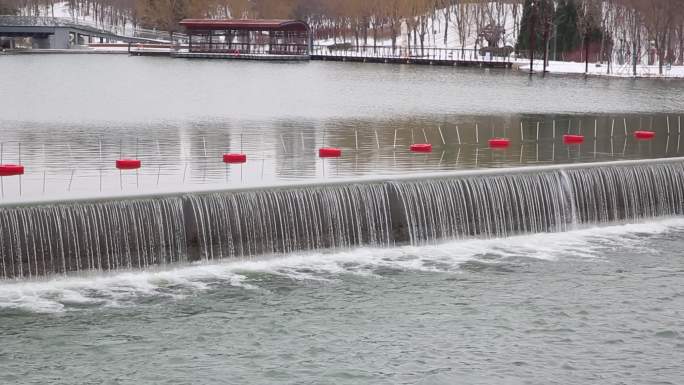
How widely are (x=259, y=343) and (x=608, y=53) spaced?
10130 centimetres

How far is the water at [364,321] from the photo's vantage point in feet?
66.8

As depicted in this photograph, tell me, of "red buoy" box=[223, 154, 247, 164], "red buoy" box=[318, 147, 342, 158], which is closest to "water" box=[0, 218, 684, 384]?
"red buoy" box=[223, 154, 247, 164]

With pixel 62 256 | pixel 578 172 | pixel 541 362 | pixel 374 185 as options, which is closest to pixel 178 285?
pixel 62 256

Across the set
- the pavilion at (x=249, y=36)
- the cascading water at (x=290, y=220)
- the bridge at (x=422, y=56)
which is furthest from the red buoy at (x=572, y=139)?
the pavilion at (x=249, y=36)

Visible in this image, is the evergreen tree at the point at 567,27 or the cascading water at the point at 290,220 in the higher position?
the evergreen tree at the point at 567,27

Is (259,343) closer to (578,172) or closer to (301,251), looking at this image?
(301,251)

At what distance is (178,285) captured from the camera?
25.0 meters

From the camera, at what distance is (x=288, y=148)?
38469 millimetres

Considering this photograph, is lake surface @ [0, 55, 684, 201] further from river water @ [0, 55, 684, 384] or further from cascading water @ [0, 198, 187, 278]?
cascading water @ [0, 198, 187, 278]

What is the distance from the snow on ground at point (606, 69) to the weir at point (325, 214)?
7102 cm

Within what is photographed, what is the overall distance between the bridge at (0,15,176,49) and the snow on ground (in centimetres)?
8336

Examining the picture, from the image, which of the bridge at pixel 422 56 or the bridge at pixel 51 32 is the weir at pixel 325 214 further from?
the bridge at pixel 51 32

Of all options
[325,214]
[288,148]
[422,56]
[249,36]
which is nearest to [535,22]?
[422,56]

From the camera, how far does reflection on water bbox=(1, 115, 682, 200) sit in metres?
30.3
